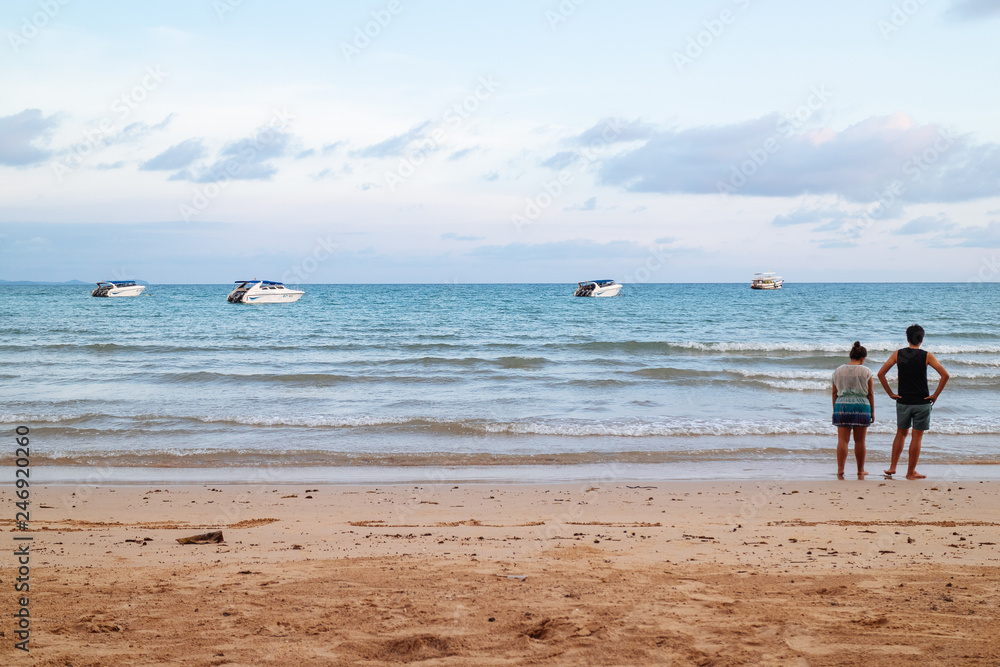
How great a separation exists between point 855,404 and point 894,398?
0.48m

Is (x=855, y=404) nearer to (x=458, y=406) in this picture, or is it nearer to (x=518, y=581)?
(x=518, y=581)

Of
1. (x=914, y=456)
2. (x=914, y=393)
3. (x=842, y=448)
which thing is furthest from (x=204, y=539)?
(x=914, y=393)

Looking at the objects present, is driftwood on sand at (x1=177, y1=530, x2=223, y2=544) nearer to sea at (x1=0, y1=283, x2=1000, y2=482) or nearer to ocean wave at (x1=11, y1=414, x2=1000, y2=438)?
sea at (x1=0, y1=283, x2=1000, y2=482)

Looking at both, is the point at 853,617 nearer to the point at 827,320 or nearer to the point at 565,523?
the point at 565,523

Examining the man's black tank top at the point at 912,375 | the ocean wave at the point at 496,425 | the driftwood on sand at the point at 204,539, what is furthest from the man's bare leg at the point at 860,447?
the driftwood on sand at the point at 204,539

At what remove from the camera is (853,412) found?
841 cm

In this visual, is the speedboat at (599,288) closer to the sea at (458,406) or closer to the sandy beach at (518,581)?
the sea at (458,406)

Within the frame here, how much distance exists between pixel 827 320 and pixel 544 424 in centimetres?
3325

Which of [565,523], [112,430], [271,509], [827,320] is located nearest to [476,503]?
[565,523]

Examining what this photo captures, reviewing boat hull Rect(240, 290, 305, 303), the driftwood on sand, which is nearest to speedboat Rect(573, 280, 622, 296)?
boat hull Rect(240, 290, 305, 303)

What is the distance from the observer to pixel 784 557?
16.8 feet

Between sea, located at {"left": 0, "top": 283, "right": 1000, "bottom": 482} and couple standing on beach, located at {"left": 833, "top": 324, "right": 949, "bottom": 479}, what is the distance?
0.77 m

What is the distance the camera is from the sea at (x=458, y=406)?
957 cm

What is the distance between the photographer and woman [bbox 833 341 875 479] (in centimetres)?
838
